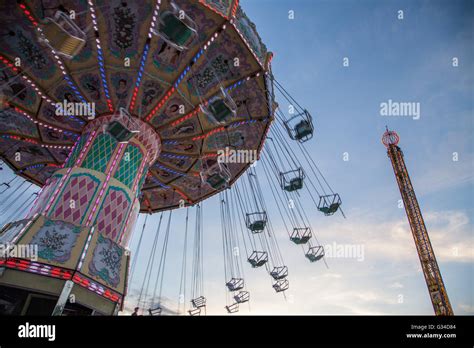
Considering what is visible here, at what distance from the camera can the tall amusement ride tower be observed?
29062 mm

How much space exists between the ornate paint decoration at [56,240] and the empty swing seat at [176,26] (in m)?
5.75

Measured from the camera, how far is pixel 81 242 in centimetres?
792

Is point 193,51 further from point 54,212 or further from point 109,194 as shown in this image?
point 54,212

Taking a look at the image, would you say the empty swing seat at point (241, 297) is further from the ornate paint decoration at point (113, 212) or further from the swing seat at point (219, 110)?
the swing seat at point (219, 110)

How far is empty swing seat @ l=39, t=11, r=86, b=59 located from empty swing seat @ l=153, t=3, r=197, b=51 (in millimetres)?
1813

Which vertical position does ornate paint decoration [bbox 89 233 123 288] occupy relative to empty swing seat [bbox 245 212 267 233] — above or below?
below

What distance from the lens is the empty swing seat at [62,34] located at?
6.18 meters

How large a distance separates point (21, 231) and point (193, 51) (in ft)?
23.5

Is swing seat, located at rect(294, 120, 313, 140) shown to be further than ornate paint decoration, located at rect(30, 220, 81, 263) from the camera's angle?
Yes

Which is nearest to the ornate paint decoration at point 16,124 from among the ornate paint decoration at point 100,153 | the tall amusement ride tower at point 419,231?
the ornate paint decoration at point 100,153

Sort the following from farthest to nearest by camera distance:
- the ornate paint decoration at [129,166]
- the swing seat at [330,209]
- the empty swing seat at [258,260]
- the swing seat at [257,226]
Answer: the empty swing seat at [258,260]
the swing seat at [257,226]
the swing seat at [330,209]
the ornate paint decoration at [129,166]

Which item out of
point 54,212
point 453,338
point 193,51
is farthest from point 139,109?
point 453,338

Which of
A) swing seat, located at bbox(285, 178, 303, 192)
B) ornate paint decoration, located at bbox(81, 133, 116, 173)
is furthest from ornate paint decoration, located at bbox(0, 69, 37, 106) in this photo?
swing seat, located at bbox(285, 178, 303, 192)

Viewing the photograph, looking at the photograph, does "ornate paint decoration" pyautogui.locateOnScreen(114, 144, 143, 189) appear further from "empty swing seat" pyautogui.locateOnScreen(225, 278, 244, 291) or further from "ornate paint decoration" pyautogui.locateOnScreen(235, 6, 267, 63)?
"empty swing seat" pyautogui.locateOnScreen(225, 278, 244, 291)
